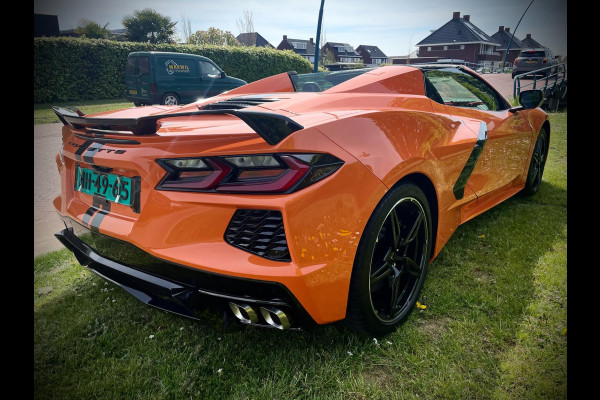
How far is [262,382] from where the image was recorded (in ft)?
5.22

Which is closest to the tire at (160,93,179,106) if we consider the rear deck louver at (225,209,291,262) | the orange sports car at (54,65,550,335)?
the orange sports car at (54,65,550,335)

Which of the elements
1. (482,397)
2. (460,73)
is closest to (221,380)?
(482,397)

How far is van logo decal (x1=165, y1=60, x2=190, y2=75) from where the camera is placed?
11.5 metres

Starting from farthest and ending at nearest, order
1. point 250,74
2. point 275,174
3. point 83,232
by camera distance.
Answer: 1. point 250,74
2. point 83,232
3. point 275,174

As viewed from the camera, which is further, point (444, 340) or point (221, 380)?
point (444, 340)

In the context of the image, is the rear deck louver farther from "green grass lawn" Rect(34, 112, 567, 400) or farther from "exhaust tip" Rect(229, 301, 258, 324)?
"green grass lawn" Rect(34, 112, 567, 400)

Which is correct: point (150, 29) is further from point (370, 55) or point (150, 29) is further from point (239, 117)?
point (370, 55)

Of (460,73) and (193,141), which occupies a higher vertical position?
(460,73)

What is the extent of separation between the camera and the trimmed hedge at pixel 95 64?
45.4 feet

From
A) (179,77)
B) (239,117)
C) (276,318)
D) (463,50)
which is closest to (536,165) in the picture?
(276,318)

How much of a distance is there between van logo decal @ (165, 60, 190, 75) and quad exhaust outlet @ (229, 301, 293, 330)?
11.6 meters

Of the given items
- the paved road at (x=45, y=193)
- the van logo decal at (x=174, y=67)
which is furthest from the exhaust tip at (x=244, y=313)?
the van logo decal at (x=174, y=67)
